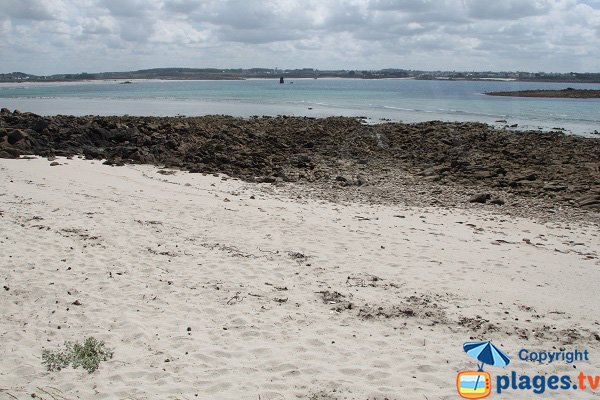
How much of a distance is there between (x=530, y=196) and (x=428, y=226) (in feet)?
15.4

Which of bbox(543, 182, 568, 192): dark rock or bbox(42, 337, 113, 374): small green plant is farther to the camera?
bbox(543, 182, 568, 192): dark rock

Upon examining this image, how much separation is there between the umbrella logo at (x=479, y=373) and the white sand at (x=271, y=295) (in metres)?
0.10

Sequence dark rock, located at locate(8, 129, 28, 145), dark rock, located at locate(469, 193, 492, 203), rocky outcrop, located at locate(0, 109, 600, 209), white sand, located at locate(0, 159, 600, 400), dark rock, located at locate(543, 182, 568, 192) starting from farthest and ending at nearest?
dark rock, located at locate(8, 129, 28, 145) → rocky outcrop, located at locate(0, 109, 600, 209) → dark rock, located at locate(543, 182, 568, 192) → dark rock, located at locate(469, 193, 492, 203) → white sand, located at locate(0, 159, 600, 400)

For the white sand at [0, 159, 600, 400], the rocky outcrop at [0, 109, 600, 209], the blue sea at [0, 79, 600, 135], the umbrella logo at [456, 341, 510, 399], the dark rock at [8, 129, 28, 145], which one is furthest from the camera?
the blue sea at [0, 79, 600, 135]

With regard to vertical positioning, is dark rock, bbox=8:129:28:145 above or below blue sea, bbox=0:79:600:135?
below

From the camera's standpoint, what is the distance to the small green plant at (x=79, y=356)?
447cm

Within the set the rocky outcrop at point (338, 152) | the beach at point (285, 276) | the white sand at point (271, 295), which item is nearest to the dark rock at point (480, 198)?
the beach at point (285, 276)

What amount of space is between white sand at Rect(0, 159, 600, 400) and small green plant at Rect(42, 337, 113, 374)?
0.09 metres

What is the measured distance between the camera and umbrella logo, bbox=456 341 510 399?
433 centimetres

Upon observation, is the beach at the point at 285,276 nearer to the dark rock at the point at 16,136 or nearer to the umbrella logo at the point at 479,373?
the umbrella logo at the point at 479,373

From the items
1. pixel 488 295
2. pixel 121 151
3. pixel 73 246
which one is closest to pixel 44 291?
pixel 73 246

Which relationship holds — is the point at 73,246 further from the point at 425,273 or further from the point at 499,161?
the point at 499,161

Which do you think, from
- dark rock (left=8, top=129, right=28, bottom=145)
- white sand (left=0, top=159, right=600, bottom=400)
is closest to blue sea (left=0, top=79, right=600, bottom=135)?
dark rock (left=8, top=129, right=28, bottom=145)

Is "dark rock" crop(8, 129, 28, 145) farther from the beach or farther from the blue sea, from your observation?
the blue sea
